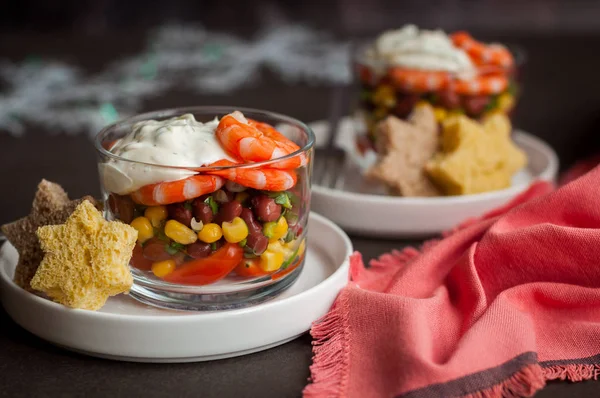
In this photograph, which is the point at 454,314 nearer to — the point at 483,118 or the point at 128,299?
the point at 128,299

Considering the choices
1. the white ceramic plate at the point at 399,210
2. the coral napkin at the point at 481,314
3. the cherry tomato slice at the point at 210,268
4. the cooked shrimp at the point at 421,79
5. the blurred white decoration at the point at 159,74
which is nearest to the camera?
the coral napkin at the point at 481,314

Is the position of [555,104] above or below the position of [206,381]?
below

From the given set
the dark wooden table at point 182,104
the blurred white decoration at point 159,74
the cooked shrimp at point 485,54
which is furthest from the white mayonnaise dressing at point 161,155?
the blurred white decoration at point 159,74

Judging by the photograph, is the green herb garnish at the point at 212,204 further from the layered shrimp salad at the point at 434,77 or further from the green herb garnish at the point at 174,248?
the layered shrimp salad at the point at 434,77

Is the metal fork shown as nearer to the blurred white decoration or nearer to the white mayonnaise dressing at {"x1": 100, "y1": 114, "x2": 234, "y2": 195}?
the blurred white decoration

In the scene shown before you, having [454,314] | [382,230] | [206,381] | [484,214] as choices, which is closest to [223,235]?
[206,381]

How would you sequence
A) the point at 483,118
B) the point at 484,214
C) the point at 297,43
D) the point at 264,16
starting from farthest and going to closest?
the point at 264,16
the point at 297,43
the point at 483,118
the point at 484,214
